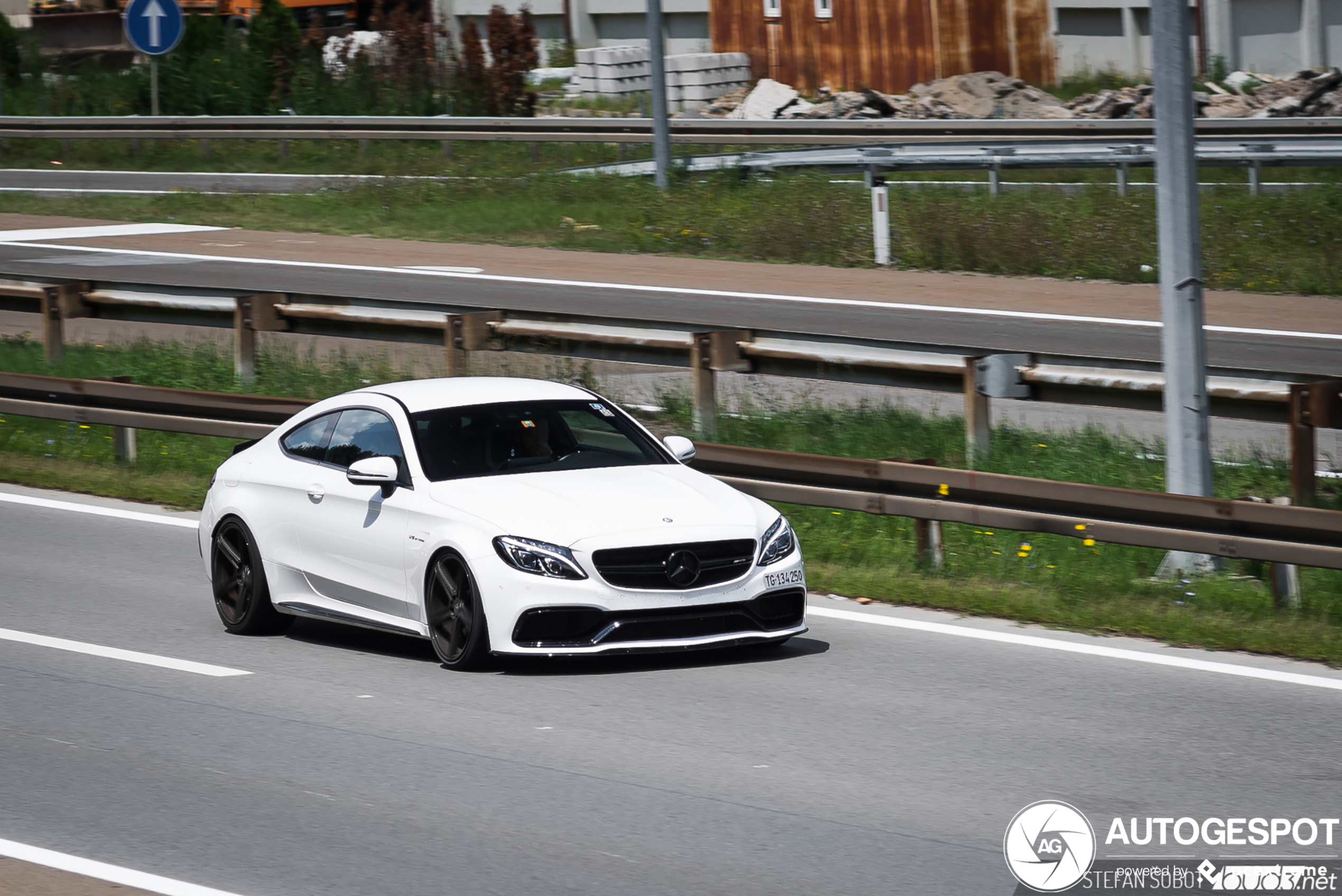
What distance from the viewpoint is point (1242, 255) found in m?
23.5

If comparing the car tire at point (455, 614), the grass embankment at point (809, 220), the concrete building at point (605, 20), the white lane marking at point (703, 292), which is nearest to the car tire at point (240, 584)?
the car tire at point (455, 614)

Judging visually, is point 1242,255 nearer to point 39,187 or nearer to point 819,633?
point 819,633

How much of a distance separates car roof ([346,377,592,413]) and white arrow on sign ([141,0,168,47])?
2358 centimetres

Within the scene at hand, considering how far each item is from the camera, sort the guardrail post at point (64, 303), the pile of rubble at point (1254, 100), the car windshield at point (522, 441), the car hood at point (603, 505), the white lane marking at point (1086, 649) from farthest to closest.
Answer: the pile of rubble at point (1254, 100) → the guardrail post at point (64, 303) → the car windshield at point (522, 441) → the car hood at point (603, 505) → the white lane marking at point (1086, 649)

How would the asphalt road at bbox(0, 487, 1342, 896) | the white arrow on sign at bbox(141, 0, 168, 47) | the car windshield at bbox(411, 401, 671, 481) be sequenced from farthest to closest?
the white arrow on sign at bbox(141, 0, 168, 47), the car windshield at bbox(411, 401, 671, 481), the asphalt road at bbox(0, 487, 1342, 896)

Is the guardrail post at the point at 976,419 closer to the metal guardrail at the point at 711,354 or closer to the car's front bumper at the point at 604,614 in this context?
the metal guardrail at the point at 711,354

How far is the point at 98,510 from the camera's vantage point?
14047 mm

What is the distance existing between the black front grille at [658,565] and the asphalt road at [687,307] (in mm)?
7060

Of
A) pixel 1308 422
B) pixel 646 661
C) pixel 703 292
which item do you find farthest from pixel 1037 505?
pixel 703 292

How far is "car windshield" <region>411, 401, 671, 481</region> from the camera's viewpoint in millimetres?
9617

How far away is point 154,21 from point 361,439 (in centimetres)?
2419

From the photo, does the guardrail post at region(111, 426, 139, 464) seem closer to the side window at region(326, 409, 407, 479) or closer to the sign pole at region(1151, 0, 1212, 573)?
the side window at region(326, 409, 407, 479)

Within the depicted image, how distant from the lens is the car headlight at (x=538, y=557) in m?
8.73

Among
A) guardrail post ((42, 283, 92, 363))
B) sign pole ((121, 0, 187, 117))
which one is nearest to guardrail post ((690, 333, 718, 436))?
guardrail post ((42, 283, 92, 363))
